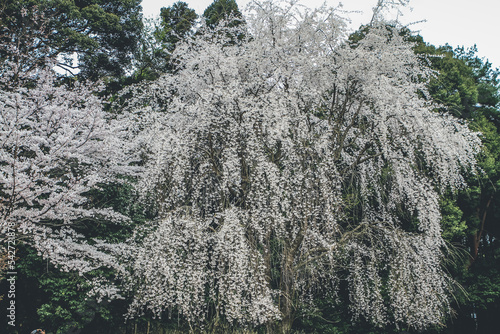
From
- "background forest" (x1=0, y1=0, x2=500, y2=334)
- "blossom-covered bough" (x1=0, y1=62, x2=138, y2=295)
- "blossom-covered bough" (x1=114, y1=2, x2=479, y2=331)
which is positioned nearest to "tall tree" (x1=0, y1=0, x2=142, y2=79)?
"background forest" (x1=0, y1=0, x2=500, y2=334)

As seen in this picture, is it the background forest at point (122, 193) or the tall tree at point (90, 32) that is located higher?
the tall tree at point (90, 32)

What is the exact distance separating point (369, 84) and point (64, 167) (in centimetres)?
504

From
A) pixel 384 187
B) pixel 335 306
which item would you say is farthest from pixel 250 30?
pixel 335 306

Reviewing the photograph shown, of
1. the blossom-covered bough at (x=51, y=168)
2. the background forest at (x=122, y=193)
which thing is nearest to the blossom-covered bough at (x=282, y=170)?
the background forest at (x=122, y=193)

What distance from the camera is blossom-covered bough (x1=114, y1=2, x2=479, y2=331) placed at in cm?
402

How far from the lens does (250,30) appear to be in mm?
6176

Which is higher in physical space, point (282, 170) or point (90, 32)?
point (90, 32)

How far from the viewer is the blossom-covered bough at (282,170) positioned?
13.2 feet

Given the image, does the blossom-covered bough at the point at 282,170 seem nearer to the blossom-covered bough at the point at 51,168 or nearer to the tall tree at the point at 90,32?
the blossom-covered bough at the point at 51,168

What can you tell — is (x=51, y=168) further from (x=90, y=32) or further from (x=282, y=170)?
(x=90, y=32)

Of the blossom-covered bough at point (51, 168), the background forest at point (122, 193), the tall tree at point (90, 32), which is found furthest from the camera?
the tall tree at point (90, 32)

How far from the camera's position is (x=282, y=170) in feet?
16.1

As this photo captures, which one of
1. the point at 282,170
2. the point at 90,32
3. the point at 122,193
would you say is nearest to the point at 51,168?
the point at 122,193

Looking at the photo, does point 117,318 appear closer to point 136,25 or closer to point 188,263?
point 188,263
